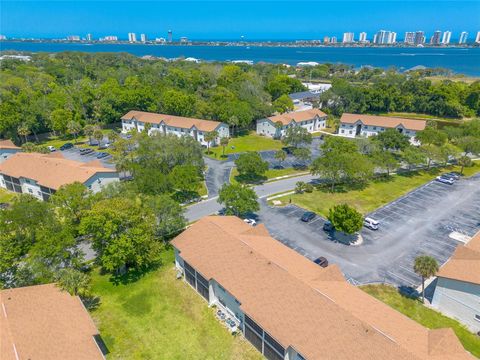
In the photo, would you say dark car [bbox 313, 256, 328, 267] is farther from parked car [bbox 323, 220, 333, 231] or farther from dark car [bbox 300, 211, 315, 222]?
dark car [bbox 300, 211, 315, 222]

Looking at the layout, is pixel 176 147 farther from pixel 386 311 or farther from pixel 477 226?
pixel 477 226

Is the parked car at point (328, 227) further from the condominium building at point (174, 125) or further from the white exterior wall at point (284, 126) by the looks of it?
the white exterior wall at point (284, 126)

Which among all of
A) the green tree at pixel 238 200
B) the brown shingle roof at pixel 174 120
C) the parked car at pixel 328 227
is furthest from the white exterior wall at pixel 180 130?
the parked car at pixel 328 227

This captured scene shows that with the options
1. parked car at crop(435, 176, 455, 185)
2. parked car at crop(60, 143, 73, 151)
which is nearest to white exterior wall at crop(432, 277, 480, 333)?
parked car at crop(435, 176, 455, 185)

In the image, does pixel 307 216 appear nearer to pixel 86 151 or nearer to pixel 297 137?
pixel 297 137

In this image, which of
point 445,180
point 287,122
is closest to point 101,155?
point 287,122
